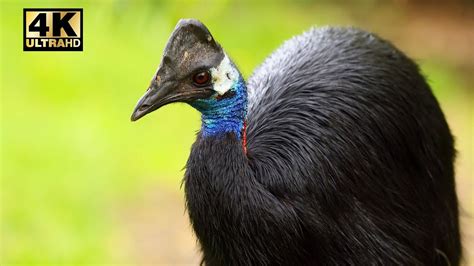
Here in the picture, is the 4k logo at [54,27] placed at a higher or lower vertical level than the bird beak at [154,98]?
higher

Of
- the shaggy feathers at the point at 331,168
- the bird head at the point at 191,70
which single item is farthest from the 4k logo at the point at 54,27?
the bird head at the point at 191,70

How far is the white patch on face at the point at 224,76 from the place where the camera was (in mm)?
3008

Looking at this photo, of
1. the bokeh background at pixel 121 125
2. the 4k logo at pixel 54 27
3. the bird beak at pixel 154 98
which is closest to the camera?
the bird beak at pixel 154 98

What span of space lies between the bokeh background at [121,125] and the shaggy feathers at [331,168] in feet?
1.75

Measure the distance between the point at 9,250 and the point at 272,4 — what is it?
432 cm

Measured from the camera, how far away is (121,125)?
274 inches

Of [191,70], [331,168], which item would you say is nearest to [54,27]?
[191,70]

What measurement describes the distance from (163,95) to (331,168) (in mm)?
791

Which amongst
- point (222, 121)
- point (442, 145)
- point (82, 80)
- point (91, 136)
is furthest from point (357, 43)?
point (82, 80)

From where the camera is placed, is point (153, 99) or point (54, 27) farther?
point (54, 27)

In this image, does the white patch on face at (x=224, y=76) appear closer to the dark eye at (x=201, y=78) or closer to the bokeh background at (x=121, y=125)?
the dark eye at (x=201, y=78)

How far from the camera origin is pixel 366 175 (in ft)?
11.5

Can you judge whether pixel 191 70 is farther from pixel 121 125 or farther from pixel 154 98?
pixel 121 125

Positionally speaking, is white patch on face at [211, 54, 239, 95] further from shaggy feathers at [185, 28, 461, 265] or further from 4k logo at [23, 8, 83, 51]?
4k logo at [23, 8, 83, 51]
